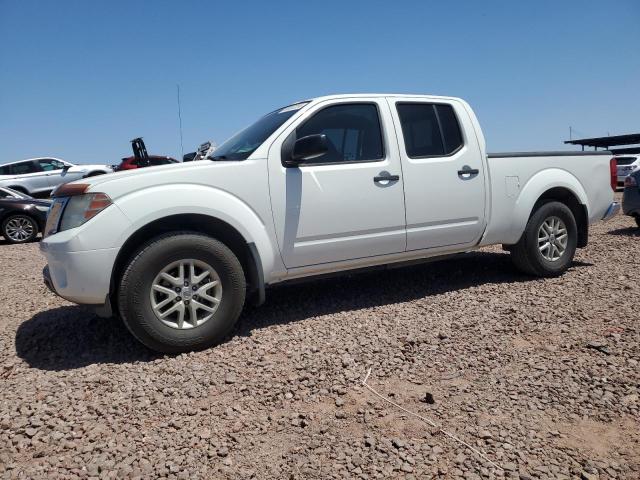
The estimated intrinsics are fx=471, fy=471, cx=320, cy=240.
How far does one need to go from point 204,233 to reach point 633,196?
26.1 ft

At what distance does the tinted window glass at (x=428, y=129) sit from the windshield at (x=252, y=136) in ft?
3.26

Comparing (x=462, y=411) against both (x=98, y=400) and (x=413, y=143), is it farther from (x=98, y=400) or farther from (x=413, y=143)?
(x=413, y=143)

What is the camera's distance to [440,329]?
3.69 m

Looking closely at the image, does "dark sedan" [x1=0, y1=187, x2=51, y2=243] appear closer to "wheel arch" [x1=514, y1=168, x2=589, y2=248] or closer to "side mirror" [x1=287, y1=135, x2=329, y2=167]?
"side mirror" [x1=287, y1=135, x2=329, y2=167]

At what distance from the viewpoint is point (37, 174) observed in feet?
53.3

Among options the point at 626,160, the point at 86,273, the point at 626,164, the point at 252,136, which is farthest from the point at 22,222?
the point at 626,160

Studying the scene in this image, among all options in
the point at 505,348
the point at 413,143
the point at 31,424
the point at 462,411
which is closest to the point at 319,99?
the point at 413,143

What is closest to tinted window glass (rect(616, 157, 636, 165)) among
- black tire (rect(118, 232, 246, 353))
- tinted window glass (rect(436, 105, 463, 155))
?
tinted window glass (rect(436, 105, 463, 155))

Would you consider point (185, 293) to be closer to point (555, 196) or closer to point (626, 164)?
point (555, 196)

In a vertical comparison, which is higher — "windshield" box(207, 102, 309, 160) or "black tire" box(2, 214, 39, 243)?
"windshield" box(207, 102, 309, 160)

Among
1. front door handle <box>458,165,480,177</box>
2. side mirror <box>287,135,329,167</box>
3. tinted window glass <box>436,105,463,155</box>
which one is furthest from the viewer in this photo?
tinted window glass <box>436,105,463,155</box>

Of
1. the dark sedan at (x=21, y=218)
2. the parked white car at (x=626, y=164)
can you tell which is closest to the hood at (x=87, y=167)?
the dark sedan at (x=21, y=218)

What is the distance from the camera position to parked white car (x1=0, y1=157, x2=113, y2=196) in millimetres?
16016

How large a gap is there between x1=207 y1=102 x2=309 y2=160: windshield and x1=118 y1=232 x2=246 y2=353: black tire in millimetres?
843
